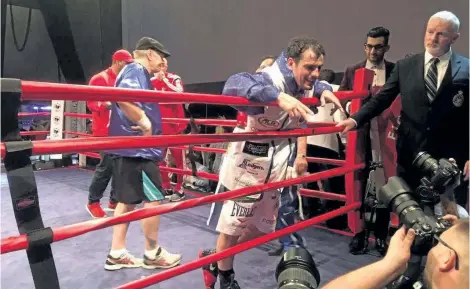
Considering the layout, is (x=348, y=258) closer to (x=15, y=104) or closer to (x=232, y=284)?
(x=232, y=284)

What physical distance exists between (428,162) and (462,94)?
569mm

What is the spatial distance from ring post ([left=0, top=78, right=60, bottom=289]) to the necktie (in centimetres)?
168

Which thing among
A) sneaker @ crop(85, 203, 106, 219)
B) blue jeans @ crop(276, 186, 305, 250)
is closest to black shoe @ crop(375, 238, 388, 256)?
blue jeans @ crop(276, 186, 305, 250)

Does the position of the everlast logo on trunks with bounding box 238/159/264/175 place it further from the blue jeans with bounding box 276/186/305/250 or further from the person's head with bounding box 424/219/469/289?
the person's head with bounding box 424/219/469/289

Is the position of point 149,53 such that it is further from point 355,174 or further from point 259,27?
point 259,27

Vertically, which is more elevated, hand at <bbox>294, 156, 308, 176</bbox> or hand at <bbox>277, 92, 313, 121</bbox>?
hand at <bbox>277, 92, 313, 121</bbox>

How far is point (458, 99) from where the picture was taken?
1.89 metres

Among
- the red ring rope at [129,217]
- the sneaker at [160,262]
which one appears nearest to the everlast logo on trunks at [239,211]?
the red ring rope at [129,217]

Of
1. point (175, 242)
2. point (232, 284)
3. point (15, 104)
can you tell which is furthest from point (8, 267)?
point (15, 104)

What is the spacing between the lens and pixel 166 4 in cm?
599

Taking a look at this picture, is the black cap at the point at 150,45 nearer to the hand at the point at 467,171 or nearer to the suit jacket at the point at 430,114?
the suit jacket at the point at 430,114

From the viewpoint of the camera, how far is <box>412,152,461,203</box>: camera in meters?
1.41

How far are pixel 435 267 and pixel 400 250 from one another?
0.08 m

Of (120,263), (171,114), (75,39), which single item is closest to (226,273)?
(120,263)
